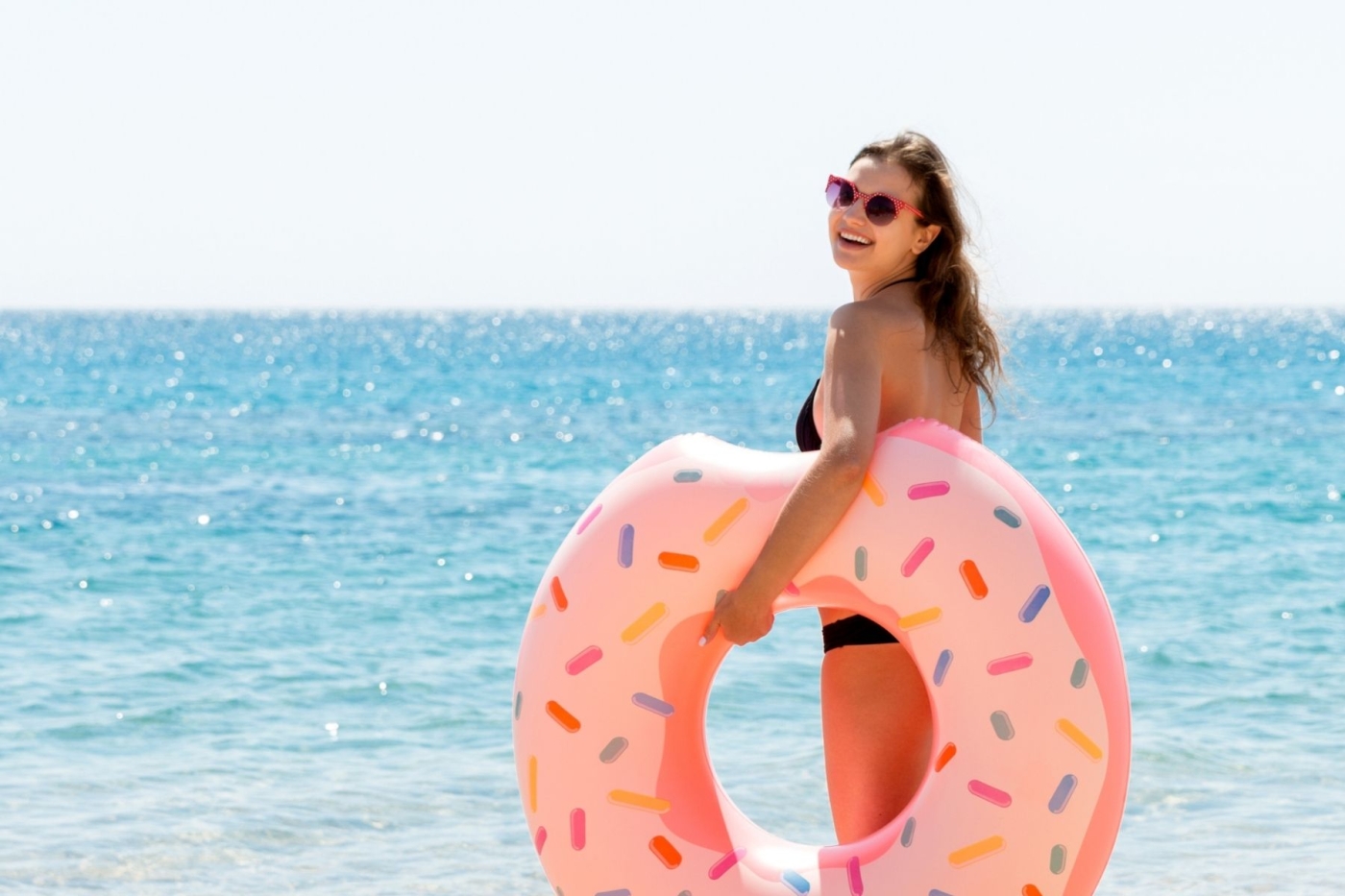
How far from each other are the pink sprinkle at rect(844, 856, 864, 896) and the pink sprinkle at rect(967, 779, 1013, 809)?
0.21 m

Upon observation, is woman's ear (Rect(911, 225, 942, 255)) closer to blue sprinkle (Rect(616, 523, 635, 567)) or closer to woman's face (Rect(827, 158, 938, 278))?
woman's face (Rect(827, 158, 938, 278))

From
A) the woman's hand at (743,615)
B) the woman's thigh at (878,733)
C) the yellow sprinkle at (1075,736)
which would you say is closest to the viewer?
the yellow sprinkle at (1075,736)

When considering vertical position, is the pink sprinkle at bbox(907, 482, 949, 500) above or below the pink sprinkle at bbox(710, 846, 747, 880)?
above

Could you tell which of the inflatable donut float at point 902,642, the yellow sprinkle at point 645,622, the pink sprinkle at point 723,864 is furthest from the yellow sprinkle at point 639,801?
the yellow sprinkle at point 645,622

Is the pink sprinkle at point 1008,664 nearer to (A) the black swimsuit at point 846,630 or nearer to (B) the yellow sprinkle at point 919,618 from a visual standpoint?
(B) the yellow sprinkle at point 919,618

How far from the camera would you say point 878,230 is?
237 cm

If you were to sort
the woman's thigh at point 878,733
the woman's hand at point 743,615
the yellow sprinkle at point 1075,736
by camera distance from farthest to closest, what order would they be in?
the woman's thigh at point 878,733 < the woman's hand at point 743,615 < the yellow sprinkle at point 1075,736

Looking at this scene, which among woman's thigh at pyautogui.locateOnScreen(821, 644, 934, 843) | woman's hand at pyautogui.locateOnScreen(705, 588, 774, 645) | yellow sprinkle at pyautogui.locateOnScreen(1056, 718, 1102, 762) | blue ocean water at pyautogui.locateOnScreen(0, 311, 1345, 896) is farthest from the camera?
blue ocean water at pyautogui.locateOnScreen(0, 311, 1345, 896)

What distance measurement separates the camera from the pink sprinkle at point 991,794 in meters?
2.20

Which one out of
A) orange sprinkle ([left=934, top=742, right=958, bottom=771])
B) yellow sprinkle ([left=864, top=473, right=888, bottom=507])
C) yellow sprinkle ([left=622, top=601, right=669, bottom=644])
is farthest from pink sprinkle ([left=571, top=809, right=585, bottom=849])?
yellow sprinkle ([left=864, top=473, right=888, bottom=507])

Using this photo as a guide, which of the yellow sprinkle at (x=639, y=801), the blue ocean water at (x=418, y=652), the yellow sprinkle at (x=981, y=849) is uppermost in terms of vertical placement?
the yellow sprinkle at (x=981, y=849)

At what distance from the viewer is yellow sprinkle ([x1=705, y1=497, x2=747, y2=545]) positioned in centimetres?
230

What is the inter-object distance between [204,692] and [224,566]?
2893 mm

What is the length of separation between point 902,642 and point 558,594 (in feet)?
1.67
